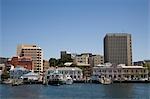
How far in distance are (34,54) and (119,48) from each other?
623 centimetres

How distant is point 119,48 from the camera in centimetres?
2722

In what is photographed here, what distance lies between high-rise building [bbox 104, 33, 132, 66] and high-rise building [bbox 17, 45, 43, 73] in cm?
523

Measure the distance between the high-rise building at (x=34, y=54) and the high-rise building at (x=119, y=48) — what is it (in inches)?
206

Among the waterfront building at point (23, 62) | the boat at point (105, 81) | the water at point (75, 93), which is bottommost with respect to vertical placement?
the water at point (75, 93)

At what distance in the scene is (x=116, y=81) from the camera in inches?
912

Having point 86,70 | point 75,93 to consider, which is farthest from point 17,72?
point 75,93

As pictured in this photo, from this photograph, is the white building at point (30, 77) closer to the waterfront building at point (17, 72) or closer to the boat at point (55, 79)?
the waterfront building at point (17, 72)

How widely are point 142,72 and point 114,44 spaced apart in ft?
13.2

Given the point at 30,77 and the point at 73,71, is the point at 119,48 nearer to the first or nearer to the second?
the point at 73,71

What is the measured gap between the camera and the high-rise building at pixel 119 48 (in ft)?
88.8

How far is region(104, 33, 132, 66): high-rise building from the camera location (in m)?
27.1

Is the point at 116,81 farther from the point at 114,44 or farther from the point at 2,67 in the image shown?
the point at 2,67

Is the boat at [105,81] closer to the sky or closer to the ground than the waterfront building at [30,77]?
closer to the ground

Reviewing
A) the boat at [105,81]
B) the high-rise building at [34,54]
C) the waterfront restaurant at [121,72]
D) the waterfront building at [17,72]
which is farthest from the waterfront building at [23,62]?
the boat at [105,81]
